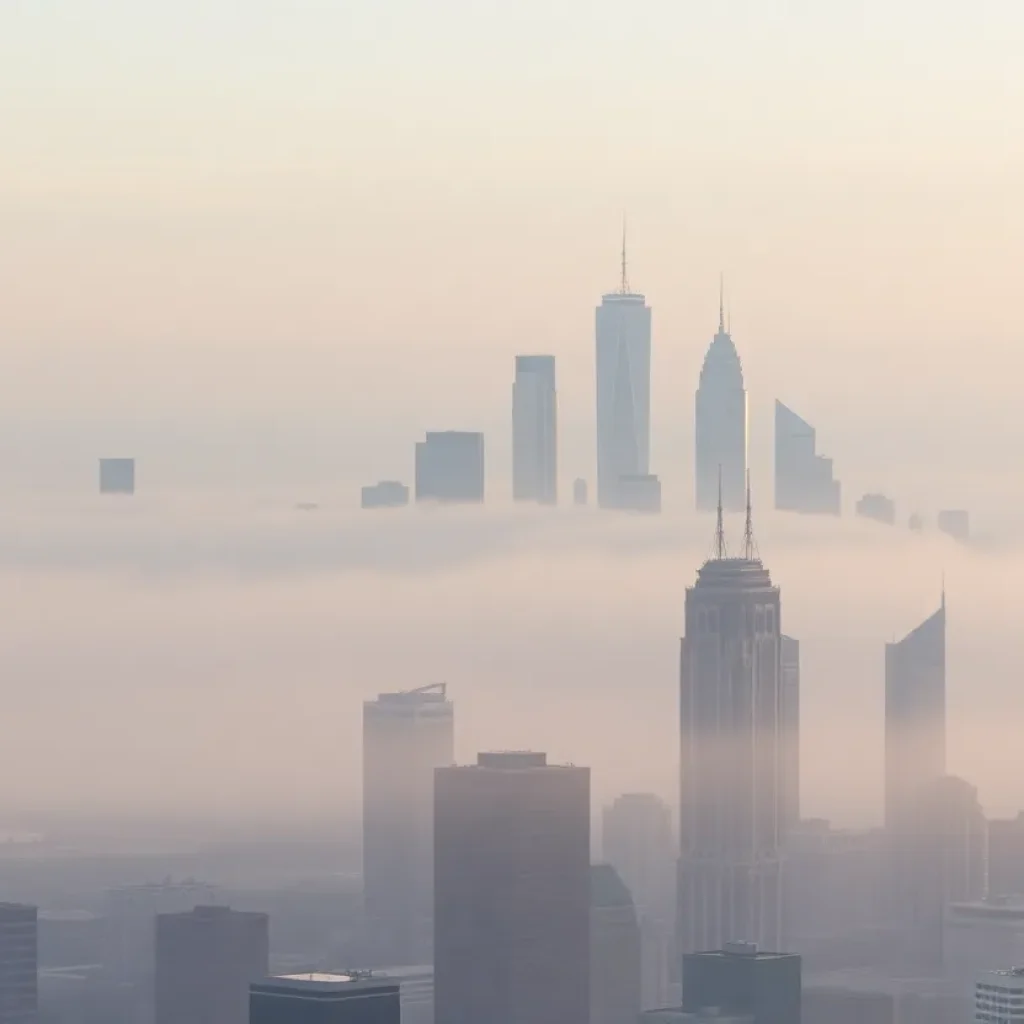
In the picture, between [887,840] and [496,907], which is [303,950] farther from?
[887,840]

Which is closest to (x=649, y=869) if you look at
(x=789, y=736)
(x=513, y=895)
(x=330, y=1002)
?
(x=789, y=736)

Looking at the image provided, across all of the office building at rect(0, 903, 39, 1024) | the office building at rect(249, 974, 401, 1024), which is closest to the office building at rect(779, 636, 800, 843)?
the office building at rect(0, 903, 39, 1024)

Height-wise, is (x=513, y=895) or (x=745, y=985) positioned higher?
(x=513, y=895)

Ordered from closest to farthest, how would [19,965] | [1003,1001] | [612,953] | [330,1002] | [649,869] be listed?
[330,1002], [1003,1001], [19,965], [612,953], [649,869]

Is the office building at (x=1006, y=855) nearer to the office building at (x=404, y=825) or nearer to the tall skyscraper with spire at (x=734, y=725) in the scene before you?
the tall skyscraper with spire at (x=734, y=725)

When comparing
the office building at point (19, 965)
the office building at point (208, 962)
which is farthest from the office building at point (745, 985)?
the office building at point (19, 965)

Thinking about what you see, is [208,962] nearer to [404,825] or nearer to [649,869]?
[404,825]
